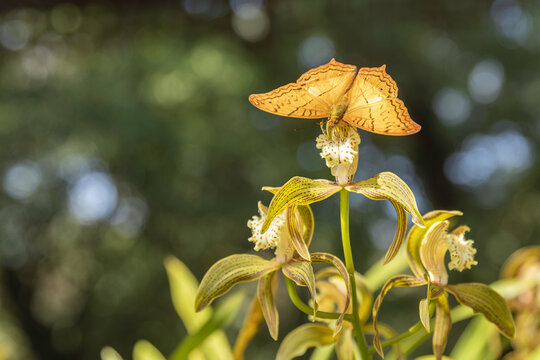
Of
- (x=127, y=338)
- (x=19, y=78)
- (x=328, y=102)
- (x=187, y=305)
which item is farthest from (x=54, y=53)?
(x=328, y=102)

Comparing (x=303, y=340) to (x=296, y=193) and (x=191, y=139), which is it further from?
(x=191, y=139)

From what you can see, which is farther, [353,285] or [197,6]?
[197,6]

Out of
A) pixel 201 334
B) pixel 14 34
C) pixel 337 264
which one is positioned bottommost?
pixel 14 34

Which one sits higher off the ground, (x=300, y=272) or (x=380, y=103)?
(x=380, y=103)

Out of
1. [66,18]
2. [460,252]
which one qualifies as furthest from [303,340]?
[66,18]

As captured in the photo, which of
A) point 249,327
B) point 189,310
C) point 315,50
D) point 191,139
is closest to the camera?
point 249,327

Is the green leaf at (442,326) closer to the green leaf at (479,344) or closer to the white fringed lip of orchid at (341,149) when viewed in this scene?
the white fringed lip of orchid at (341,149)
